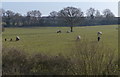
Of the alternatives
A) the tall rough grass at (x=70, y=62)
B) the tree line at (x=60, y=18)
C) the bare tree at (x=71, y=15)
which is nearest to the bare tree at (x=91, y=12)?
the tree line at (x=60, y=18)

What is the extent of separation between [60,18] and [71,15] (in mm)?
7459

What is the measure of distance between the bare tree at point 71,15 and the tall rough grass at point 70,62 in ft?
214

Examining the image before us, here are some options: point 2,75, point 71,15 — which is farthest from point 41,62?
point 71,15

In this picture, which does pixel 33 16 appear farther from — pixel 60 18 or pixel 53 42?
pixel 53 42

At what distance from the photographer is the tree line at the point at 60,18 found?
80.7 m

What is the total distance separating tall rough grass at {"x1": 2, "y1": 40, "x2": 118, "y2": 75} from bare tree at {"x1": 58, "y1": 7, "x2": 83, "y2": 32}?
65.3 meters

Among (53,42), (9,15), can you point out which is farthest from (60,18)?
(53,42)

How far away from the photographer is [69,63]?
13.0 metres

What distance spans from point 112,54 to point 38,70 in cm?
475

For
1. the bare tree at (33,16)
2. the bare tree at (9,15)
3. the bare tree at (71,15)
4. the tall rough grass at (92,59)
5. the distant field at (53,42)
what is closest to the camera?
the tall rough grass at (92,59)

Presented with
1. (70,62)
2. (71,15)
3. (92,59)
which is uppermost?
(71,15)

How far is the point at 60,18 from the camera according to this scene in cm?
8644

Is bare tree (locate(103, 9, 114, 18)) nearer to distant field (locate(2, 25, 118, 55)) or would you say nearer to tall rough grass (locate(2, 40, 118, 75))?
distant field (locate(2, 25, 118, 55))

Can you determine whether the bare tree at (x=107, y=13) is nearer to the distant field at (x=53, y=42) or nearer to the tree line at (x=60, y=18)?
the tree line at (x=60, y=18)
